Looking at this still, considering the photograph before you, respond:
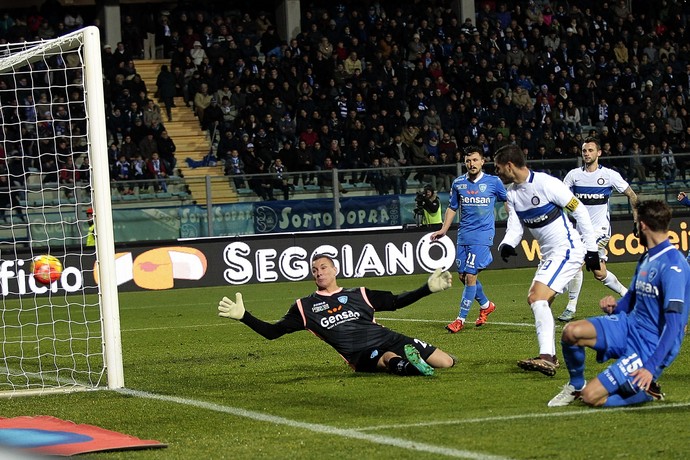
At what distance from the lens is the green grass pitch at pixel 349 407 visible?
266 inches

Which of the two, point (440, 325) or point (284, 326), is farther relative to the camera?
point (440, 325)

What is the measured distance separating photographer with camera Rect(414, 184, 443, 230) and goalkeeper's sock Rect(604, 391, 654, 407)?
54.4 feet

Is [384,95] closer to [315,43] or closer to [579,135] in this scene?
[315,43]

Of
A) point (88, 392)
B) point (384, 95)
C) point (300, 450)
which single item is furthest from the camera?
point (384, 95)

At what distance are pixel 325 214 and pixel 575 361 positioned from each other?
1628cm

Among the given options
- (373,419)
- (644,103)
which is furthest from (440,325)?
(644,103)

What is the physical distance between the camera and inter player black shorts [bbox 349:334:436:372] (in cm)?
1001

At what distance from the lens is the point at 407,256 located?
24.2 metres

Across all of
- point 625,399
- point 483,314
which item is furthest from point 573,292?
point 625,399

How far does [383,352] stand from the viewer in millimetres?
10039

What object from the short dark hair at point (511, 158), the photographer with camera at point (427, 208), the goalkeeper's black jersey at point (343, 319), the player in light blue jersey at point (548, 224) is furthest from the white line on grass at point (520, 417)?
the photographer with camera at point (427, 208)

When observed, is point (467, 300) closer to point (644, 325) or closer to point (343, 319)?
point (343, 319)

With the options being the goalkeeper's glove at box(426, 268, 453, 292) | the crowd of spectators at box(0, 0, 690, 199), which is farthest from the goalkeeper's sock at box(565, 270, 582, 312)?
the crowd of spectators at box(0, 0, 690, 199)

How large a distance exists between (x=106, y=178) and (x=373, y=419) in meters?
3.49
